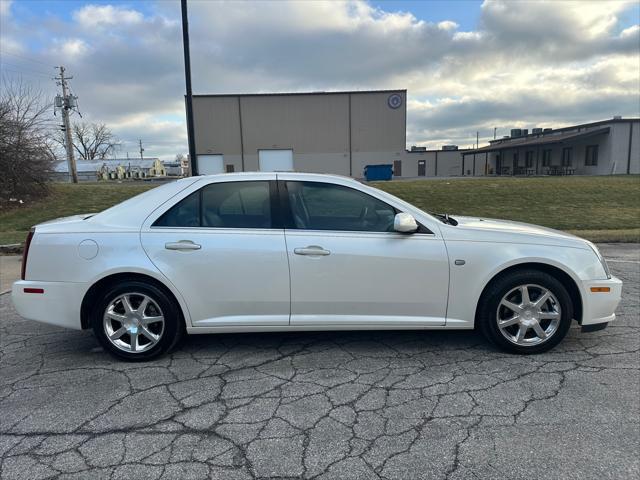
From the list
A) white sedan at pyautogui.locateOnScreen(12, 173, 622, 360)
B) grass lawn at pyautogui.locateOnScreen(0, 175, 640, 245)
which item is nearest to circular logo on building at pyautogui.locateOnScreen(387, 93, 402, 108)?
grass lawn at pyautogui.locateOnScreen(0, 175, 640, 245)

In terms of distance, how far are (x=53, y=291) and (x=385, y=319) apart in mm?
2741

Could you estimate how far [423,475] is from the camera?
7.66 feet

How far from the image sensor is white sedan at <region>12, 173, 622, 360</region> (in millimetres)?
3623

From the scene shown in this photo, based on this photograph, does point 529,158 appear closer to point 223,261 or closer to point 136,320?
point 223,261

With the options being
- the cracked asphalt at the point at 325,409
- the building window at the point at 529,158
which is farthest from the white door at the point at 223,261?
the building window at the point at 529,158

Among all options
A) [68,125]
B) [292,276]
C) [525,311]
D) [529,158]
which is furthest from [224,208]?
[529,158]

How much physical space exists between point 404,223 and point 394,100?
46.9 metres

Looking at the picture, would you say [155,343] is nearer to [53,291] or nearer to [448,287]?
[53,291]

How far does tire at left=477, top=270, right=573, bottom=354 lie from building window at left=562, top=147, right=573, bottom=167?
144 ft

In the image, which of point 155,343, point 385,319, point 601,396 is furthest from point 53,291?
point 601,396

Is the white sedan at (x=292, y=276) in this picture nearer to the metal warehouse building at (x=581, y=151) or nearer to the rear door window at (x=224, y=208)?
the rear door window at (x=224, y=208)

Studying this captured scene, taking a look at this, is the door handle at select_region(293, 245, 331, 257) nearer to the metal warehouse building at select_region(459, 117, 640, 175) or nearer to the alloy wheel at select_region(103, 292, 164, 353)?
the alloy wheel at select_region(103, 292, 164, 353)

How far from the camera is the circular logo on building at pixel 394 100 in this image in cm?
4750

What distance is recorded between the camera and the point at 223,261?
362cm
